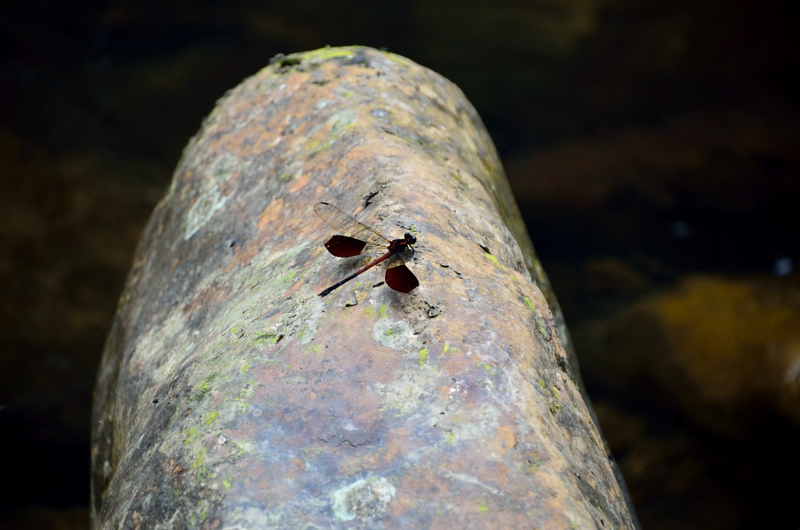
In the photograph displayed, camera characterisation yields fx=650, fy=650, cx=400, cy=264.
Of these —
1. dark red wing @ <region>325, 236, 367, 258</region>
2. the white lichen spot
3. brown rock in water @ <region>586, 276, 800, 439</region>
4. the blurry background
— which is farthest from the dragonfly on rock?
brown rock in water @ <region>586, 276, 800, 439</region>

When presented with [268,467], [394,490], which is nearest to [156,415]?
[268,467]

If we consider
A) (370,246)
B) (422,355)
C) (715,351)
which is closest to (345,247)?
(370,246)

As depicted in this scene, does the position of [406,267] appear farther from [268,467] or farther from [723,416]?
[723,416]

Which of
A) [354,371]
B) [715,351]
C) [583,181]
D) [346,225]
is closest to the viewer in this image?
[354,371]

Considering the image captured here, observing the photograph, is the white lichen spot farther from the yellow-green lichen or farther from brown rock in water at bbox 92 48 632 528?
the yellow-green lichen

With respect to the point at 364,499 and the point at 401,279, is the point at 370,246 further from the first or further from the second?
the point at 364,499

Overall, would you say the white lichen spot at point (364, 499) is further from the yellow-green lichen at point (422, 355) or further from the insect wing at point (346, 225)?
the insect wing at point (346, 225)
